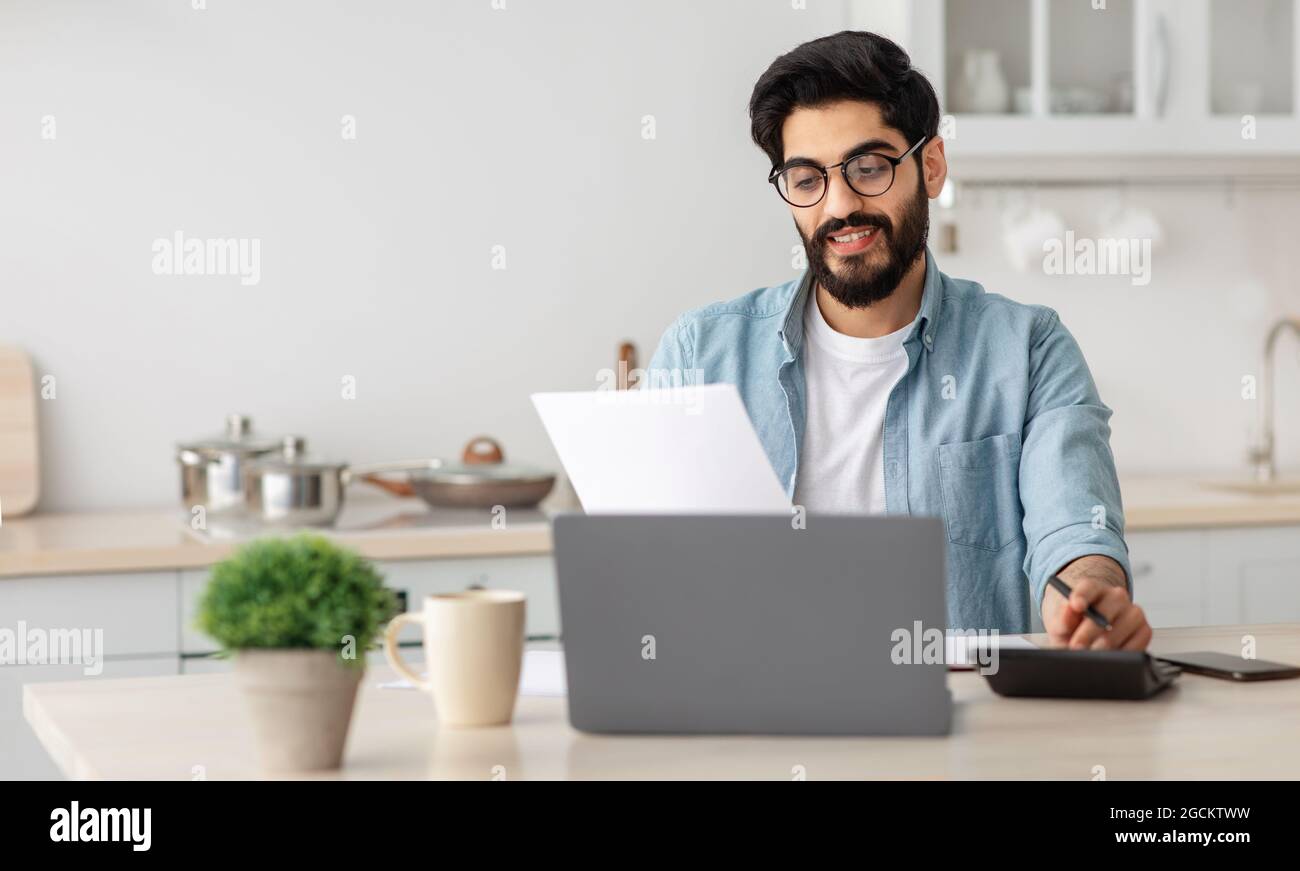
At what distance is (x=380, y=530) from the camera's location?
99.5 inches

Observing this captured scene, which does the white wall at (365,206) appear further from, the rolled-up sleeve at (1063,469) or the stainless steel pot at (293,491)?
the rolled-up sleeve at (1063,469)

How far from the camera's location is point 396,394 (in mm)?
3053

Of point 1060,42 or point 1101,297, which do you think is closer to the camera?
point 1060,42

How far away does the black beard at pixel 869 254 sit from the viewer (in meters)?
1.86

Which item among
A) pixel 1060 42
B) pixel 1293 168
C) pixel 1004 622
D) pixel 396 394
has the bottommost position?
pixel 1004 622

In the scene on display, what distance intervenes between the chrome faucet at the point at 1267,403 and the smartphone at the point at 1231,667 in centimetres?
224

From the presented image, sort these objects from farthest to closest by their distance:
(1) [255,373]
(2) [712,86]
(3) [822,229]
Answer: (2) [712,86], (1) [255,373], (3) [822,229]

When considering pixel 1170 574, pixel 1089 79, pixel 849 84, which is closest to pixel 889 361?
pixel 849 84

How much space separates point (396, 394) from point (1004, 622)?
5.18ft

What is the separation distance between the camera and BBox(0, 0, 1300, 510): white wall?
2867 millimetres

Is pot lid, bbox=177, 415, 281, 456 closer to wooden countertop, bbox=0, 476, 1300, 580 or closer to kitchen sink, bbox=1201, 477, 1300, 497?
wooden countertop, bbox=0, 476, 1300, 580

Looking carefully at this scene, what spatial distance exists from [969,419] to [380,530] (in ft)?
3.65
